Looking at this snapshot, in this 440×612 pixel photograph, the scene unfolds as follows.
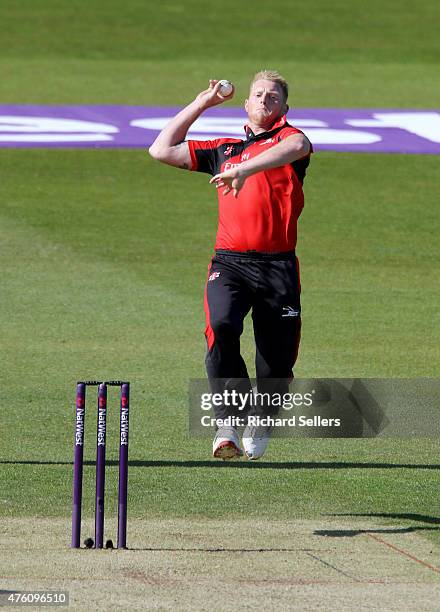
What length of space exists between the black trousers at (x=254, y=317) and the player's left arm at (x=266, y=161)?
0.57 metres

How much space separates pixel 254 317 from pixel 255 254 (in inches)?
16.6

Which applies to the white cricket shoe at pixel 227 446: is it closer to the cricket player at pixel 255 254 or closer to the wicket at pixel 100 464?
the cricket player at pixel 255 254

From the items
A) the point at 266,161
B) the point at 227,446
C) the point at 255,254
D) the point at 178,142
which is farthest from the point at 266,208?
the point at 227,446

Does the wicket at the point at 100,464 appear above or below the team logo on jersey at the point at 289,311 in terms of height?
below

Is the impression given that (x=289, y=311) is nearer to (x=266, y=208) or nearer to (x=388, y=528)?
(x=266, y=208)

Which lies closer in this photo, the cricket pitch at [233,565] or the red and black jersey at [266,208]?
the cricket pitch at [233,565]

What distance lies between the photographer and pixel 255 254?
27.1ft

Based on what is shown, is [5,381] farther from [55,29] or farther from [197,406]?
[55,29]

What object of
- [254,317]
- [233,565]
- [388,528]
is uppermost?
[254,317]

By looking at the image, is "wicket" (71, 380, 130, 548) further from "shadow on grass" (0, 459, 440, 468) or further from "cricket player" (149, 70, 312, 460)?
"shadow on grass" (0, 459, 440, 468)

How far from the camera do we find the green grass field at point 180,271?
912 cm

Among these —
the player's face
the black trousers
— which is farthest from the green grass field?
the player's face

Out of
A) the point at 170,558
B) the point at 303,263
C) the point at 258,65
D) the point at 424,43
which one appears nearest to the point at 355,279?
the point at 303,263

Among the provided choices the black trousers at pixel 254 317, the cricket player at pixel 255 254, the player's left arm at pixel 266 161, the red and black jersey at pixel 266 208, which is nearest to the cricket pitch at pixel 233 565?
the cricket player at pixel 255 254
